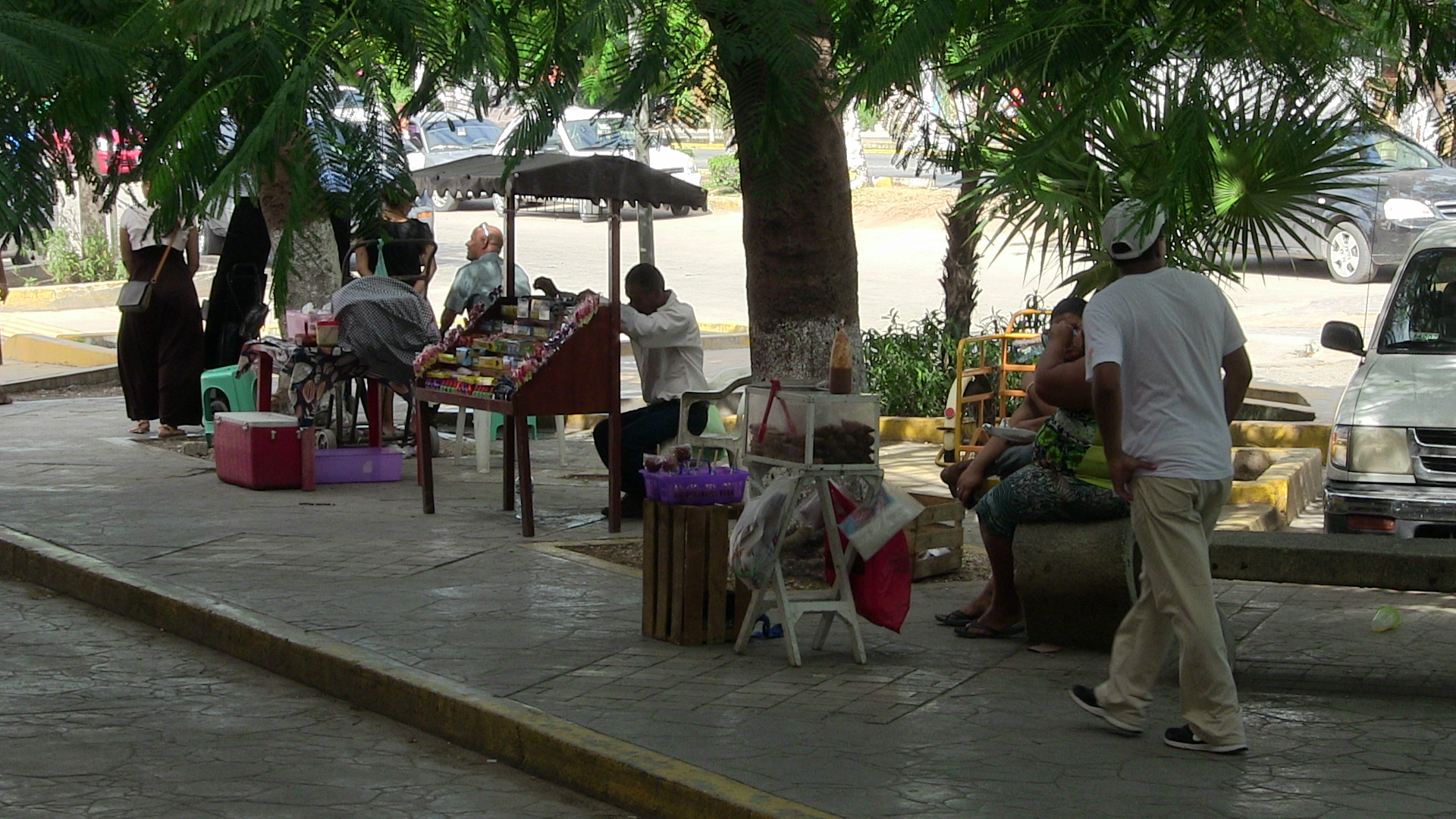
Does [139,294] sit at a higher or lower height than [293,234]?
higher

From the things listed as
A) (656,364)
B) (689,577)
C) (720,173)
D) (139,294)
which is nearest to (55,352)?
(139,294)

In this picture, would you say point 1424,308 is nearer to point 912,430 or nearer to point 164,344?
point 912,430

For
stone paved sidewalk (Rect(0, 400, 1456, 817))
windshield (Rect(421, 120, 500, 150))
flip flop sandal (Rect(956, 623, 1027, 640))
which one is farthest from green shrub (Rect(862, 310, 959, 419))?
windshield (Rect(421, 120, 500, 150))

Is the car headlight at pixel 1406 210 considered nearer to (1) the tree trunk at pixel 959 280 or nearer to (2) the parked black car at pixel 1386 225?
(2) the parked black car at pixel 1386 225

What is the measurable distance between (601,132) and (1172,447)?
224 cm

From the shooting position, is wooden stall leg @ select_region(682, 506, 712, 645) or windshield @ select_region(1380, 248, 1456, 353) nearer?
wooden stall leg @ select_region(682, 506, 712, 645)

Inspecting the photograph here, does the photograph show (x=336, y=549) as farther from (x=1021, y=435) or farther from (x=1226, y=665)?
(x=1226, y=665)

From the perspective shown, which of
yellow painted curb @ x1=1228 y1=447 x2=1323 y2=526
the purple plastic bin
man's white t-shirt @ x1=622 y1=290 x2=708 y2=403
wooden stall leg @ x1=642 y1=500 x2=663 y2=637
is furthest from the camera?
the purple plastic bin

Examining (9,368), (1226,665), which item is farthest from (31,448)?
(1226,665)

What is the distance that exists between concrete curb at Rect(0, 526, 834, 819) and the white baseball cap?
1770 mm

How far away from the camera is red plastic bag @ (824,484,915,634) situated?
6.19 metres

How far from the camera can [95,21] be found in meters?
4.59

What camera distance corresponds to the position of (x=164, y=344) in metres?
12.0

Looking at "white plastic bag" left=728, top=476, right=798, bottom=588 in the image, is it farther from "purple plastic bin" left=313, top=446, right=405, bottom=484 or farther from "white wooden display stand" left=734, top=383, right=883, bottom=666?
"purple plastic bin" left=313, top=446, right=405, bottom=484
